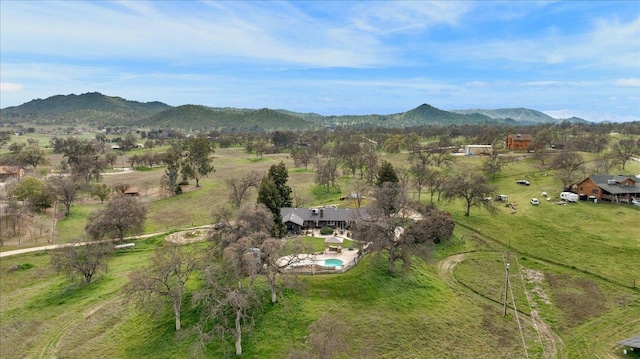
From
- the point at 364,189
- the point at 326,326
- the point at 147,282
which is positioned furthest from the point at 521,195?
the point at 147,282

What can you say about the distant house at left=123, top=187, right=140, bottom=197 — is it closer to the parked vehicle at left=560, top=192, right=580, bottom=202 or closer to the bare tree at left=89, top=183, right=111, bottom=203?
the bare tree at left=89, top=183, right=111, bottom=203

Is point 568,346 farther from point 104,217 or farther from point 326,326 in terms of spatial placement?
point 104,217

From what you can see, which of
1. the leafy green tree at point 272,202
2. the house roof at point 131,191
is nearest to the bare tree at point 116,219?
the leafy green tree at point 272,202

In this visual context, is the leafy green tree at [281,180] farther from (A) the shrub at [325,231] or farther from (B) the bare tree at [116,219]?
(B) the bare tree at [116,219]

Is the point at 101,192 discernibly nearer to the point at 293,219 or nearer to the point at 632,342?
the point at 293,219

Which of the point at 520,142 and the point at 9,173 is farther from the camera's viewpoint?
the point at 520,142

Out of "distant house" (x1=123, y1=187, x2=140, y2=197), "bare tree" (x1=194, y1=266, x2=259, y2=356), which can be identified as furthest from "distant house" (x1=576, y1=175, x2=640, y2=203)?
"distant house" (x1=123, y1=187, x2=140, y2=197)

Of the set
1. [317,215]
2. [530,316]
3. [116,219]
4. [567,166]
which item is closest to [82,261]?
[116,219]
